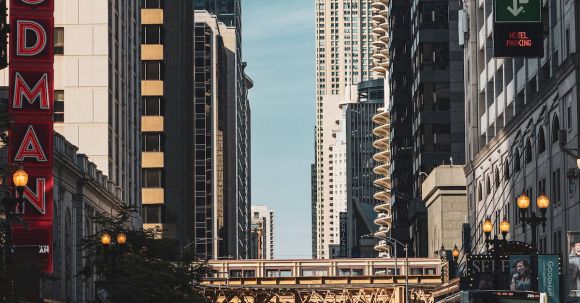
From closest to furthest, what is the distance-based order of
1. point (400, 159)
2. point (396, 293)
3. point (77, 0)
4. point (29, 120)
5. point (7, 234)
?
point (7, 234)
point (29, 120)
point (77, 0)
point (396, 293)
point (400, 159)

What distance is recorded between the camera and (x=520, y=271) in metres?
56.8

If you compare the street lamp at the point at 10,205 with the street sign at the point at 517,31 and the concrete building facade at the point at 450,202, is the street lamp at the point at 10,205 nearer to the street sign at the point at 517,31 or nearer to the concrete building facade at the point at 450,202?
the street sign at the point at 517,31

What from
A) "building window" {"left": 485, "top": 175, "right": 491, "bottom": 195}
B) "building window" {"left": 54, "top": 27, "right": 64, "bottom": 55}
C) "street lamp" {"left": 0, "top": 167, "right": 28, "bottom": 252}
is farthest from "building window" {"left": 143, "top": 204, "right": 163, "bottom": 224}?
→ "street lamp" {"left": 0, "top": 167, "right": 28, "bottom": 252}

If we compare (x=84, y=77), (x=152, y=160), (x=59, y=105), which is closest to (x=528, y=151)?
(x=84, y=77)

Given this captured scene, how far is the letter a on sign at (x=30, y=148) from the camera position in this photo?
71.1 meters

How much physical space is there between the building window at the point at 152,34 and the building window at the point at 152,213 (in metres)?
17.1

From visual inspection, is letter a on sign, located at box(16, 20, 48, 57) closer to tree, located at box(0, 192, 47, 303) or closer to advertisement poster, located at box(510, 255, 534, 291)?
tree, located at box(0, 192, 47, 303)

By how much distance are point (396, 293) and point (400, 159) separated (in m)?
63.9

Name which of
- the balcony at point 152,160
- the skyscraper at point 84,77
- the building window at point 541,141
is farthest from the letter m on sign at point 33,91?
the balcony at point 152,160

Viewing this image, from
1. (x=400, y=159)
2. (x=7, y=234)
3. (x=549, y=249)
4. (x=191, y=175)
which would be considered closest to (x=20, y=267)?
(x=7, y=234)

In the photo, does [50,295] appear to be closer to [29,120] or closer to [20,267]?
[29,120]

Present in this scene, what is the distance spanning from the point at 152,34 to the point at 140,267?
79.6 m

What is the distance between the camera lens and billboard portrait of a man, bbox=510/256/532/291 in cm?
5650

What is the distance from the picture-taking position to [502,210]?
339 ft
